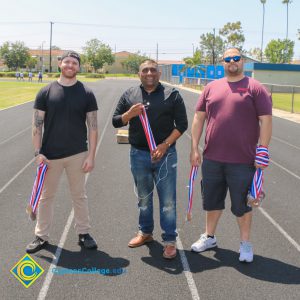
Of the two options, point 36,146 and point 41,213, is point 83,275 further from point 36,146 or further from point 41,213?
point 36,146

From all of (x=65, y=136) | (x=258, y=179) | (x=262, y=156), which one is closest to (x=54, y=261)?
(x=65, y=136)

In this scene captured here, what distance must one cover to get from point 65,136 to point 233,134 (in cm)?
171

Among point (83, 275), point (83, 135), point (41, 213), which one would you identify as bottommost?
point (83, 275)

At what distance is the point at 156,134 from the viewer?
13.4ft

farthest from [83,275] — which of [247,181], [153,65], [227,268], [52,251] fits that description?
[153,65]

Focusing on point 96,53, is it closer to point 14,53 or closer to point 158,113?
point 14,53

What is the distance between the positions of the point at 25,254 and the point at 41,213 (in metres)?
0.45

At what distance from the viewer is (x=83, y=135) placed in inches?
170

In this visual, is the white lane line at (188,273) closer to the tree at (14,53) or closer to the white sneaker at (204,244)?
the white sneaker at (204,244)

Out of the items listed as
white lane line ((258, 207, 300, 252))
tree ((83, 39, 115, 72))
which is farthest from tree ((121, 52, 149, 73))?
white lane line ((258, 207, 300, 252))

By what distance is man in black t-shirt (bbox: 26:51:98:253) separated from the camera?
4082 mm

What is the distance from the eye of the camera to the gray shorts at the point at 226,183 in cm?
400

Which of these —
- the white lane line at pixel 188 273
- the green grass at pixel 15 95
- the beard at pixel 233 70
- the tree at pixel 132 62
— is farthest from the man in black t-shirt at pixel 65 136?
the tree at pixel 132 62

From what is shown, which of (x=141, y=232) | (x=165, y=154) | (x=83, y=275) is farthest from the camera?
(x=141, y=232)
